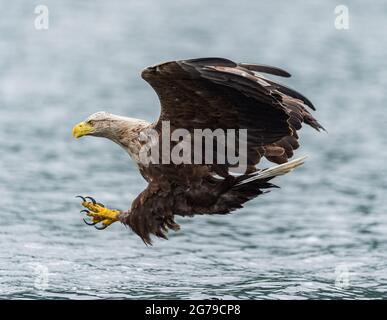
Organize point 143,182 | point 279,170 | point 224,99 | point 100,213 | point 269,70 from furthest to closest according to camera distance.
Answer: point 143,182, point 100,213, point 269,70, point 279,170, point 224,99

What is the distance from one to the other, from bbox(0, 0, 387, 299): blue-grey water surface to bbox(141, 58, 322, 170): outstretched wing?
1.69 meters

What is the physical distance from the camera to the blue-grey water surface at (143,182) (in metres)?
11.5

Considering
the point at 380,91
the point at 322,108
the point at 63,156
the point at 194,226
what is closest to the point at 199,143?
the point at 194,226

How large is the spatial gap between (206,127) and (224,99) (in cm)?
34

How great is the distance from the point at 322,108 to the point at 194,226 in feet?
19.9

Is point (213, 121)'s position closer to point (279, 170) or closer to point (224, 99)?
point (224, 99)

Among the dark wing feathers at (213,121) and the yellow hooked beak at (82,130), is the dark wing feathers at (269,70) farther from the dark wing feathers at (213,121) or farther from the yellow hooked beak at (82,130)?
the yellow hooked beak at (82,130)

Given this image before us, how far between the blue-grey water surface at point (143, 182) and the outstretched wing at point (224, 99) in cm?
169

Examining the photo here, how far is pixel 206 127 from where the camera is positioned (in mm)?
9625

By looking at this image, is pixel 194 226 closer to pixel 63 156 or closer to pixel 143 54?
pixel 63 156

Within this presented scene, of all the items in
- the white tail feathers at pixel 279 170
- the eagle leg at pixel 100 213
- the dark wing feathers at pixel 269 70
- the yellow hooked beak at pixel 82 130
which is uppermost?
the dark wing feathers at pixel 269 70

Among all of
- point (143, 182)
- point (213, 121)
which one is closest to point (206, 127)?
point (213, 121)

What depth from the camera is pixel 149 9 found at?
25781mm

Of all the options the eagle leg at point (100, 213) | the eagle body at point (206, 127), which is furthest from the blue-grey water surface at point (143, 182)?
the eagle body at point (206, 127)
